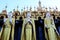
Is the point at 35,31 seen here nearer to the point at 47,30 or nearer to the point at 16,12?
the point at 47,30

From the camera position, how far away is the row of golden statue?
26.1ft

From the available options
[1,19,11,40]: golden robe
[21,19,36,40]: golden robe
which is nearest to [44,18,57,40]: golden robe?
[21,19,36,40]: golden robe

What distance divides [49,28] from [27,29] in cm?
98

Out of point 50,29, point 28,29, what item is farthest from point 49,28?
point 28,29

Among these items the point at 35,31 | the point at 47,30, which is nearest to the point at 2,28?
the point at 35,31

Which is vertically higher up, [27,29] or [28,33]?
[27,29]

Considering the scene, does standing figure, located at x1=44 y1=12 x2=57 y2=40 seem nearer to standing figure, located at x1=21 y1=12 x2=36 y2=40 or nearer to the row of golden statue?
the row of golden statue

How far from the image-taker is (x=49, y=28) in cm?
820

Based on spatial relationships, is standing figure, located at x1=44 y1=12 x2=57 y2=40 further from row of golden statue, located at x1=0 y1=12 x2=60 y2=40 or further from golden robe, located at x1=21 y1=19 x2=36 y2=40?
golden robe, located at x1=21 y1=19 x2=36 y2=40

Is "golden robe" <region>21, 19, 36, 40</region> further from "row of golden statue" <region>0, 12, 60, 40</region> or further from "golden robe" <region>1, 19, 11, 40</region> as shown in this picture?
"golden robe" <region>1, 19, 11, 40</region>

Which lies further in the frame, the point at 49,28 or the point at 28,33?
the point at 49,28

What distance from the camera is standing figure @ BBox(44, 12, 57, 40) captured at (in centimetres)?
793

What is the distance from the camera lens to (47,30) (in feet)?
26.9

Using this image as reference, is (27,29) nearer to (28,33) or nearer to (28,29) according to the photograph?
(28,29)
